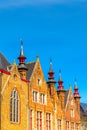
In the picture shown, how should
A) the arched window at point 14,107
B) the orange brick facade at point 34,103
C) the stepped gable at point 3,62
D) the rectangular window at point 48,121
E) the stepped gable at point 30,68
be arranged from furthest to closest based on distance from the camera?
the rectangular window at point 48,121, the stepped gable at point 30,68, the stepped gable at point 3,62, the arched window at point 14,107, the orange brick facade at point 34,103

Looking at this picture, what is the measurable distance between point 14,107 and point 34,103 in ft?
18.7

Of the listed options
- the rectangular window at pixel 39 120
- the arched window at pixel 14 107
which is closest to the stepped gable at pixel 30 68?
the arched window at pixel 14 107

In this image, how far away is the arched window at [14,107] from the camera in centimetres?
6119

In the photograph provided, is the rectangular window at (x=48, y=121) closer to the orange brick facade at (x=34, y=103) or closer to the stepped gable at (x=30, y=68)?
the orange brick facade at (x=34, y=103)

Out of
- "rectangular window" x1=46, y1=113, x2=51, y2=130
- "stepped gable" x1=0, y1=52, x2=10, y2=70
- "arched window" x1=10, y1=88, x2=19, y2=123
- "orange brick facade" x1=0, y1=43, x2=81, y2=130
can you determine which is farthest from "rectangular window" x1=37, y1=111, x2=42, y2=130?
"stepped gable" x1=0, y1=52, x2=10, y2=70

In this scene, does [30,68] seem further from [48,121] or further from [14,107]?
[48,121]

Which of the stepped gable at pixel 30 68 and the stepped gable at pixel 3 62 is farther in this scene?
the stepped gable at pixel 30 68

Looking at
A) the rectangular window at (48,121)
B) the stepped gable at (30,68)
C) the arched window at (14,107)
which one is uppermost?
the stepped gable at (30,68)

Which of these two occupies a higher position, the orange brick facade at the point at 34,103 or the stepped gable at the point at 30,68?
the stepped gable at the point at 30,68

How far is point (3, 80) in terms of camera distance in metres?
59.8

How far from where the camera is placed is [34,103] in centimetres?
6669

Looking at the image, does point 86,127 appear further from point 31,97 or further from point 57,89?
point 31,97

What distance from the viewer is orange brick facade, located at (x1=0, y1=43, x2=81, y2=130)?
60062 millimetres

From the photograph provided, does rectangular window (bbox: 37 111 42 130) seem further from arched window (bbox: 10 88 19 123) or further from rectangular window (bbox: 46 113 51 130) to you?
arched window (bbox: 10 88 19 123)
